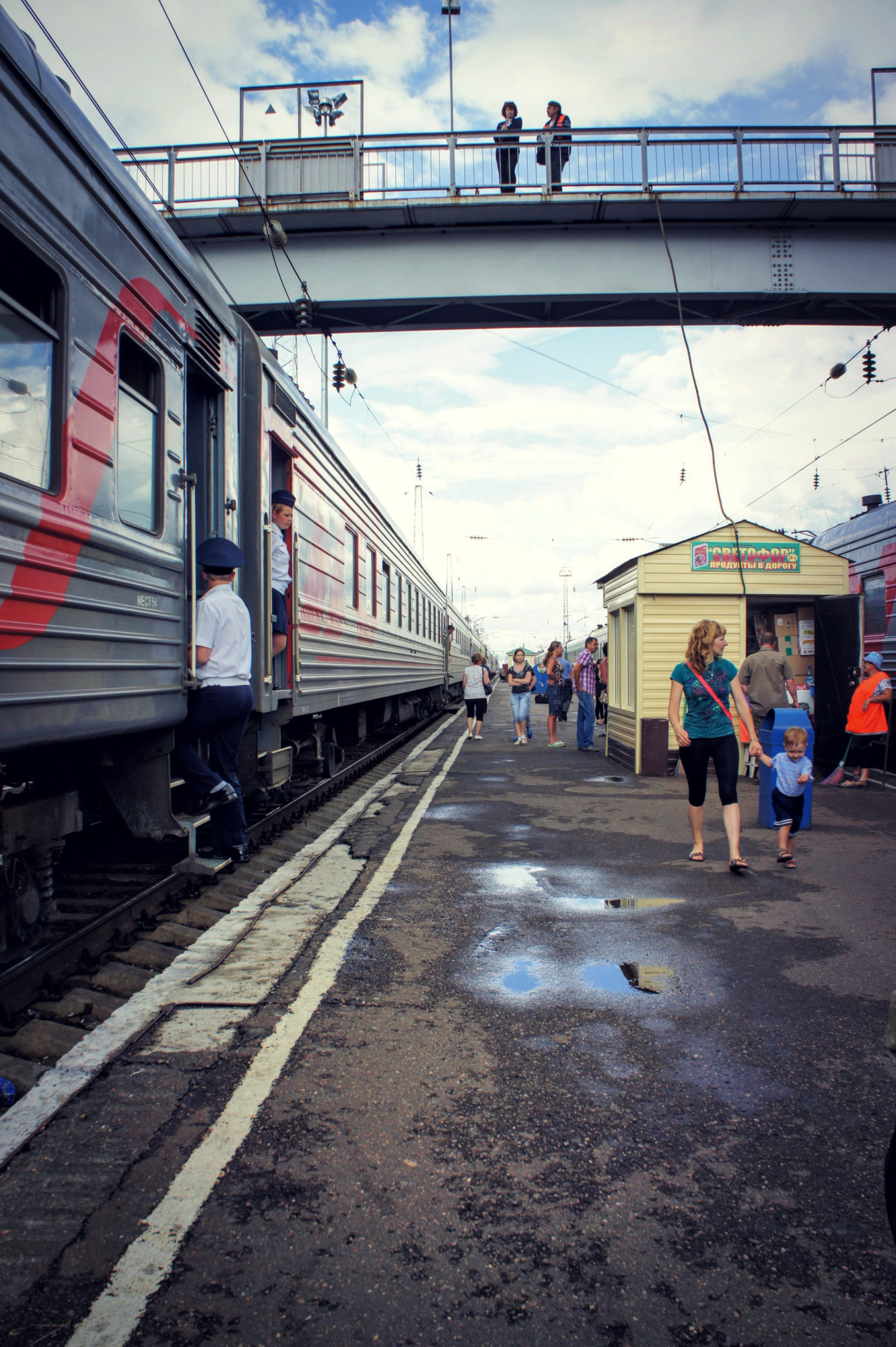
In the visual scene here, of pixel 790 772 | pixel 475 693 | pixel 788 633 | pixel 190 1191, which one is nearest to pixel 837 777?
pixel 788 633

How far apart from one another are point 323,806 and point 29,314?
5.74m

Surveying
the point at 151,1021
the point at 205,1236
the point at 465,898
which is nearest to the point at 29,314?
the point at 151,1021

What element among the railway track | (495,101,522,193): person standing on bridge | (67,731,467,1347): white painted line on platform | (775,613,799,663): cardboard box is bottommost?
(67,731,467,1347): white painted line on platform

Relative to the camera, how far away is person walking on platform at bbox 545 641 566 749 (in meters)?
15.1

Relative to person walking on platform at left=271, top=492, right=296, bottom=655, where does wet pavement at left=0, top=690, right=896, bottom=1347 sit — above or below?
below

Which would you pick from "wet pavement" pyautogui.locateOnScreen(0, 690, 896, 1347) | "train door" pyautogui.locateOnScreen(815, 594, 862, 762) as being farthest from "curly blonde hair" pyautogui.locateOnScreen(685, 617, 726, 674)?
"train door" pyautogui.locateOnScreen(815, 594, 862, 762)

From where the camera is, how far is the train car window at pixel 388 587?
13.0m

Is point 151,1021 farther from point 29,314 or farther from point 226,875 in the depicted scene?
point 29,314

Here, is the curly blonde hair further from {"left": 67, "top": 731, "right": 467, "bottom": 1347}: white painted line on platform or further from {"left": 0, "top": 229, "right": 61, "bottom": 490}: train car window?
{"left": 0, "top": 229, "right": 61, "bottom": 490}: train car window

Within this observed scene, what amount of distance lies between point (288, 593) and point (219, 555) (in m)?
1.65

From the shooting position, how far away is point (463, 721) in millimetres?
23031

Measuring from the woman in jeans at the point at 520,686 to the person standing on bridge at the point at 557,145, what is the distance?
23.5ft

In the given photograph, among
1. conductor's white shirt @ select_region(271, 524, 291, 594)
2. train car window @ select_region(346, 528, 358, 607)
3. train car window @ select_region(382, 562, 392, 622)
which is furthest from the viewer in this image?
train car window @ select_region(382, 562, 392, 622)

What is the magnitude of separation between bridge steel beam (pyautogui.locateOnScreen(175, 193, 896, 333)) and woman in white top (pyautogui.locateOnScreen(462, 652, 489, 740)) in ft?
19.8
